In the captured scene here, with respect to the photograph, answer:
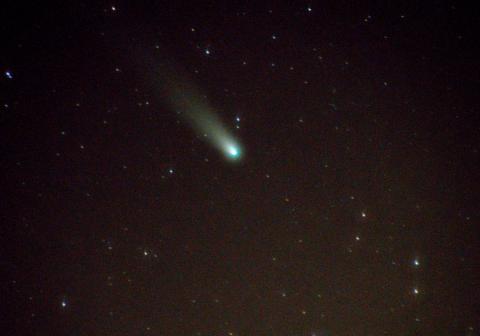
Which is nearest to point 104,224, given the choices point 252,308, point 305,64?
point 252,308

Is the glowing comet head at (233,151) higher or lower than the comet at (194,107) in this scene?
lower

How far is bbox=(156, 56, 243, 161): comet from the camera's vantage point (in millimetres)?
613

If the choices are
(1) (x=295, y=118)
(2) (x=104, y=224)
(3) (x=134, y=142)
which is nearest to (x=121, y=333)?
(2) (x=104, y=224)

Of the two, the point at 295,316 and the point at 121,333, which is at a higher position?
the point at 121,333

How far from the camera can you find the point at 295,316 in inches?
25.7

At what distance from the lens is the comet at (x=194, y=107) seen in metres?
0.61

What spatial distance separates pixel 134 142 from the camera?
0.62m

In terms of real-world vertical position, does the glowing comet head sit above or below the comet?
below

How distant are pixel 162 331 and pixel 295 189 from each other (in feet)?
0.94

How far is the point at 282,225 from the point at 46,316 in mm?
371

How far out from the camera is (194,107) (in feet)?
2.02

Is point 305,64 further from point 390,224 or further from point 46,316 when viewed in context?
point 46,316

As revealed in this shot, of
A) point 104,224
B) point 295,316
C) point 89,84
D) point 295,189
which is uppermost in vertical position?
point 89,84

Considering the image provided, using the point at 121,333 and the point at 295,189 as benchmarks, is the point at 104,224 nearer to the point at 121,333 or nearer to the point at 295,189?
the point at 121,333
